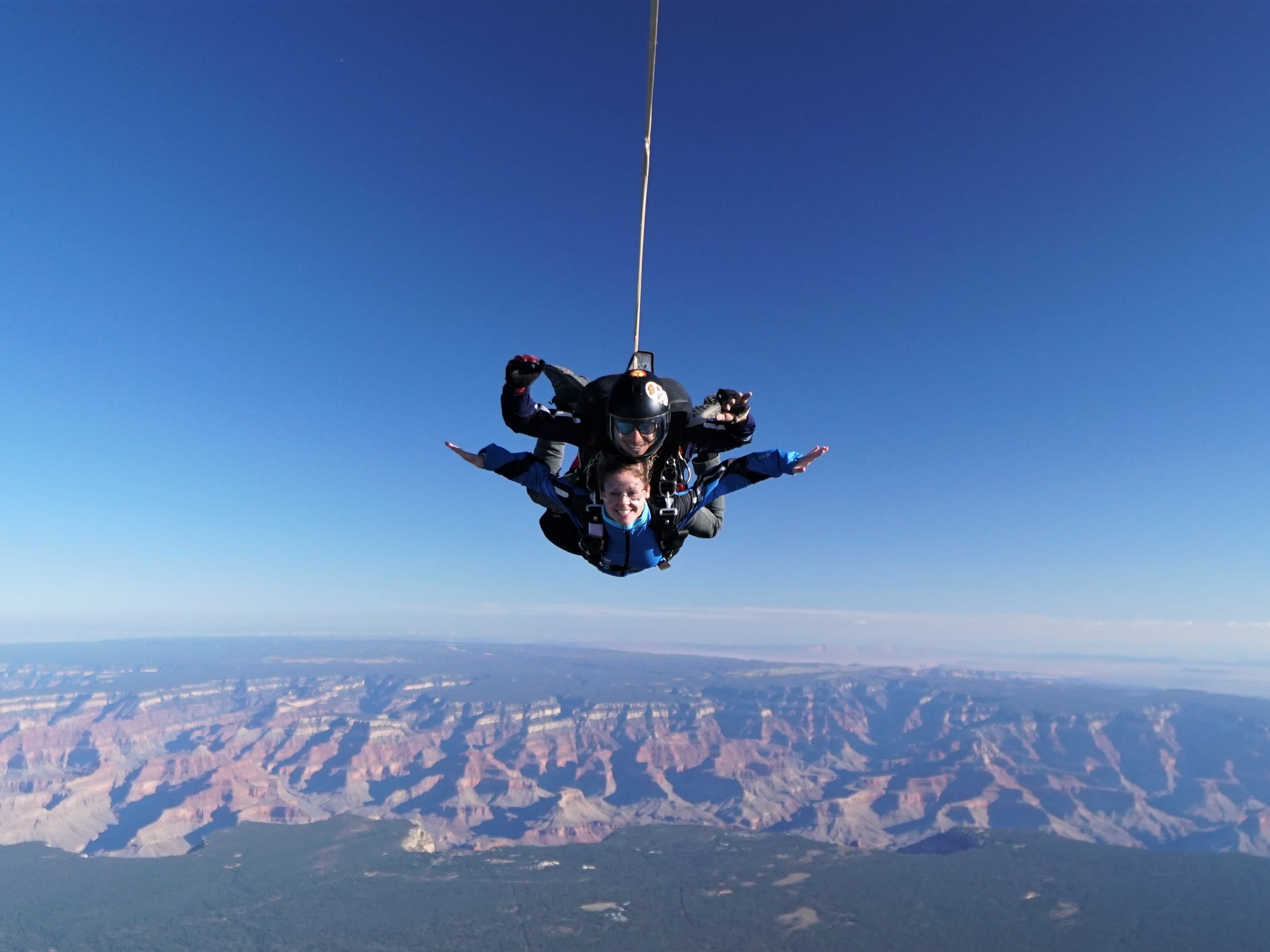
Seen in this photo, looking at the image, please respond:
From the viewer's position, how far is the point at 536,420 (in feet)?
26.4

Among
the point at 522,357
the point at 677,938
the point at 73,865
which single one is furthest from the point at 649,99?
the point at 73,865

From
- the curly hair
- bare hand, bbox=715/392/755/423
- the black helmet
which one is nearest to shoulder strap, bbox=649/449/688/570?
the curly hair

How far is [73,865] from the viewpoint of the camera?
639ft

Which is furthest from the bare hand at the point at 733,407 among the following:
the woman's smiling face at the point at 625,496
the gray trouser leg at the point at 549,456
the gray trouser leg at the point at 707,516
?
the gray trouser leg at the point at 549,456

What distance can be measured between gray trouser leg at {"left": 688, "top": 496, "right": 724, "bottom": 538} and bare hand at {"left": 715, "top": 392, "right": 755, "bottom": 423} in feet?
5.75

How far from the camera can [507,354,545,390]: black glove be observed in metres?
7.37

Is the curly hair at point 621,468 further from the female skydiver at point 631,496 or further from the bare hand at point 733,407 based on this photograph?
the bare hand at point 733,407

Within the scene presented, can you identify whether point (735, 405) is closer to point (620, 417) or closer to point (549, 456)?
point (620, 417)

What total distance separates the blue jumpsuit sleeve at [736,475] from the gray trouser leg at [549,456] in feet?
6.06

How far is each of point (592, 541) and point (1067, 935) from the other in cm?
19982

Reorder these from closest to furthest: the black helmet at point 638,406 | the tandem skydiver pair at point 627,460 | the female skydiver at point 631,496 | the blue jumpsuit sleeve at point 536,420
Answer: the black helmet at point 638,406, the tandem skydiver pair at point 627,460, the blue jumpsuit sleeve at point 536,420, the female skydiver at point 631,496

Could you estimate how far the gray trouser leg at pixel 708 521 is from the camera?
9.51m

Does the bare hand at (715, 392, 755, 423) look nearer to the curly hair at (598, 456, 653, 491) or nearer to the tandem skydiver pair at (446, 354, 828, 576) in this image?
the tandem skydiver pair at (446, 354, 828, 576)

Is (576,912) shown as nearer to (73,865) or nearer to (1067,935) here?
(1067,935)
